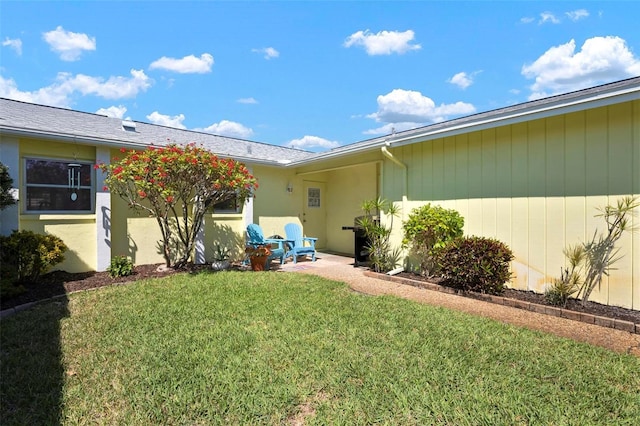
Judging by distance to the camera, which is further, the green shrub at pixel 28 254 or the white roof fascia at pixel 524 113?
the green shrub at pixel 28 254

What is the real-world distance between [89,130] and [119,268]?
126 inches

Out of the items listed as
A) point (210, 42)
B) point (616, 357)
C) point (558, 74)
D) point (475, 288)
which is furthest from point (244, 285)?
point (558, 74)

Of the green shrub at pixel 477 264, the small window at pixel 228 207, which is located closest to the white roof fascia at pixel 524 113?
the green shrub at pixel 477 264

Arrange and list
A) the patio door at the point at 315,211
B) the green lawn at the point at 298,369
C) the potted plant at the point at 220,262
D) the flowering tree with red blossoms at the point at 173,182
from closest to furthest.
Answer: the green lawn at the point at 298,369, the flowering tree with red blossoms at the point at 173,182, the potted plant at the point at 220,262, the patio door at the point at 315,211

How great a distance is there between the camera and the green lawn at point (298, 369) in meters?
2.33

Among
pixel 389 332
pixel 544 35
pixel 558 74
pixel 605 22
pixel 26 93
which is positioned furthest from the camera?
pixel 26 93

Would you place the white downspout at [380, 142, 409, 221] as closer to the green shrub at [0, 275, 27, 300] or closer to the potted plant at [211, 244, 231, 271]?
the potted plant at [211, 244, 231, 271]

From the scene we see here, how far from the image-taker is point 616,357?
124 inches

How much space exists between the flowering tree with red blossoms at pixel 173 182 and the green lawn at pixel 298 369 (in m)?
2.67

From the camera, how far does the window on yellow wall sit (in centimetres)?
623

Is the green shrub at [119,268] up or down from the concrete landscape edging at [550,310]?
up

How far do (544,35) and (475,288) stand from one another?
6.03 meters

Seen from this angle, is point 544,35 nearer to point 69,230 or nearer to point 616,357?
point 616,357

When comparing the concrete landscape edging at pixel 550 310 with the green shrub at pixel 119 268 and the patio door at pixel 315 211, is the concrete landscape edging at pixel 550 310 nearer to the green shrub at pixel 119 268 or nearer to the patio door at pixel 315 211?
the patio door at pixel 315 211
